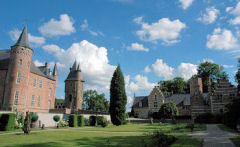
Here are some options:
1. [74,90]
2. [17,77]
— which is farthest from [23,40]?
[74,90]

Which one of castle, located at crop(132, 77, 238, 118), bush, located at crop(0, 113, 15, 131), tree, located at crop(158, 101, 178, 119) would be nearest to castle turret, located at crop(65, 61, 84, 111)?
tree, located at crop(158, 101, 178, 119)

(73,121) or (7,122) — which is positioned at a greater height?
(7,122)

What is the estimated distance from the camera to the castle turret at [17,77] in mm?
30062

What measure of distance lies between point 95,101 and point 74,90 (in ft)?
76.6

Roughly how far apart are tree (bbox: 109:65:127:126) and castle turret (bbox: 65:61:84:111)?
15936 millimetres

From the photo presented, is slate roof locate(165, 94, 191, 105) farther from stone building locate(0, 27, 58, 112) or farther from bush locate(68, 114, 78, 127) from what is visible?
stone building locate(0, 27, 58, 112)

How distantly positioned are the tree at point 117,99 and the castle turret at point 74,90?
52.3 feet

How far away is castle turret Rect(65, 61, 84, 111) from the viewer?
4859cm

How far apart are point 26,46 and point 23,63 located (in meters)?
3.21

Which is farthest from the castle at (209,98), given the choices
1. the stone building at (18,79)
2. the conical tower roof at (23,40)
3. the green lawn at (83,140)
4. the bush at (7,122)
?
the conical tower roof at (23,40)

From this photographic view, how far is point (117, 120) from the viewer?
34125 millimetres

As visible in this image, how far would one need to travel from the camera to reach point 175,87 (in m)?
65.4

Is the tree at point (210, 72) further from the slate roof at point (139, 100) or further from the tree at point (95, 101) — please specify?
the tree at point (95, 101)

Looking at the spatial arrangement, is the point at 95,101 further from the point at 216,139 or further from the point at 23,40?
the point at 216,139
